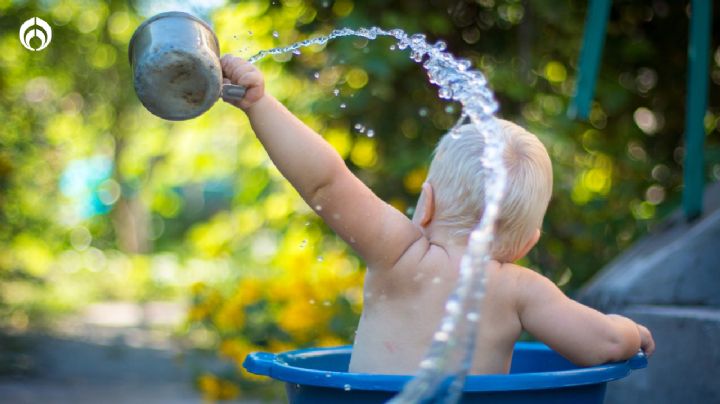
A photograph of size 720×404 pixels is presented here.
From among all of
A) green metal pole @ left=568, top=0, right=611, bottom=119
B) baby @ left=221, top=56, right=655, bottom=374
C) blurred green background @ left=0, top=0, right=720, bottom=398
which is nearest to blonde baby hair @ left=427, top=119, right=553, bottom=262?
baby @ left=221, top=56, right=655, bottom=374

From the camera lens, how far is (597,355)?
55.1 inches

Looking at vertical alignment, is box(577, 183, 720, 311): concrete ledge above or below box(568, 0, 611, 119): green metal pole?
below

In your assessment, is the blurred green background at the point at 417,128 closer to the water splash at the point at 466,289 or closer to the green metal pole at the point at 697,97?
the green metal pole at the point at 697,97

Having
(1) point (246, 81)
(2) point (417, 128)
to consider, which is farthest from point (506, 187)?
(2) point (417, 128)

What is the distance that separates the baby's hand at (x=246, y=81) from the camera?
4.50 ft

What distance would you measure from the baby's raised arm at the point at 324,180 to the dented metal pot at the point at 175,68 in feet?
0.26

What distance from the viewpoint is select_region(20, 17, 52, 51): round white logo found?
469 centimetres

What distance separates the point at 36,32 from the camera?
19.3ft

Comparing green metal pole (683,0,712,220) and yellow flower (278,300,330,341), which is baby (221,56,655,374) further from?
yellow flower (278,300,330,341)

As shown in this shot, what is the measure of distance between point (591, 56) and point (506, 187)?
1.28 metres

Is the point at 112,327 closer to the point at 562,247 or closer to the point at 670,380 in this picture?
the point at 562,247

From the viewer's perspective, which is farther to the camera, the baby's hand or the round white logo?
the round white logo

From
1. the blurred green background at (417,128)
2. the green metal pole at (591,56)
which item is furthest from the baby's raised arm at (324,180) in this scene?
the blurred green background at (417,128)

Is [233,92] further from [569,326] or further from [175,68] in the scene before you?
[569,326]
